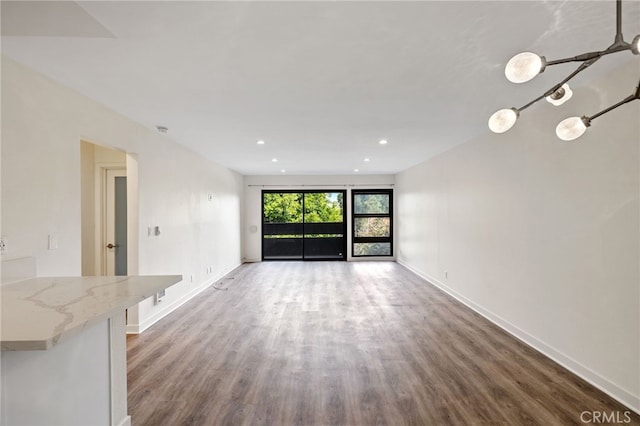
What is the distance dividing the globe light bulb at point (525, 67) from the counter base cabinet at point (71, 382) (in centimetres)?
206

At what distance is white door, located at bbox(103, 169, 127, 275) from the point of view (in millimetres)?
4039

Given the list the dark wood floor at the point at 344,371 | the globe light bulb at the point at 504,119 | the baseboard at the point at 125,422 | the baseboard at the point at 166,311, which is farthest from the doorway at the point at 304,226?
the globe light bulb at the point at 504,119

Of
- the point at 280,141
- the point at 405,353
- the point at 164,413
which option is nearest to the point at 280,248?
the point at 280,141

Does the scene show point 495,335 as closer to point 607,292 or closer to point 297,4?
point 607,292

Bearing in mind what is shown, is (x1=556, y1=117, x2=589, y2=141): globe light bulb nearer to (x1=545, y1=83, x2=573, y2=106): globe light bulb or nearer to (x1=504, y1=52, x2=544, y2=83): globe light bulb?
(x1=545, y1=83, x2=573, y2=106): globe light bulb

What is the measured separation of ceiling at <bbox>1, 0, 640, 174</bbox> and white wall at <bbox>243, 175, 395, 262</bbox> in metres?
4.80

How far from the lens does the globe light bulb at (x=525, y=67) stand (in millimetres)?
1062

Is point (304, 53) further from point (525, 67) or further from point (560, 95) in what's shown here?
point (560, 95)

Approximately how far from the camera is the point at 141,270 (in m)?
3.39

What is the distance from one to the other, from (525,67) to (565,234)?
7.09 feet

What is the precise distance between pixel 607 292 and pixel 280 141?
368 cm

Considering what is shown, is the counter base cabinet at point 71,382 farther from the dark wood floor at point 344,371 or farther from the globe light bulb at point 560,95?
the globe light bulb at point 560,95
